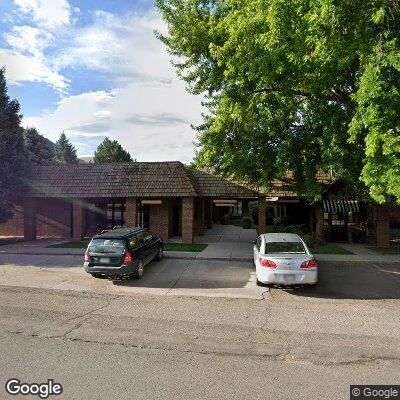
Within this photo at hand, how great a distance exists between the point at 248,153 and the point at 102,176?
32.0 ft

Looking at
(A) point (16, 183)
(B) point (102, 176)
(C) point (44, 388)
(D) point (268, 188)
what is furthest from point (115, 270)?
(A) point (16, 183)

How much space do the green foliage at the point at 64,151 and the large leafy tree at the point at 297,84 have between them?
161 feet

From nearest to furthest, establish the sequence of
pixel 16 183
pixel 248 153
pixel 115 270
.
Answer: pixel 115 270 < pixel 248 153 < pixel 16 183

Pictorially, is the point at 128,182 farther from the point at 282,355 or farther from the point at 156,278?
the point at 282,355

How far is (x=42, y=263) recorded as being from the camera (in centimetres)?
1481

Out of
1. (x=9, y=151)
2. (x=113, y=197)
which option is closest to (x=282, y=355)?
(x=113, y=197)

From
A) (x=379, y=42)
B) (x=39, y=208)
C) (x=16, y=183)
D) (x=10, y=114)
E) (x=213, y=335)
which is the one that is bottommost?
(x=213, y=335)

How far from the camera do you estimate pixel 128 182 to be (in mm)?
21062

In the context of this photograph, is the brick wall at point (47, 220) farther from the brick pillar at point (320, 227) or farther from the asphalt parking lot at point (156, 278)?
the brick pillar at point (320, 227)

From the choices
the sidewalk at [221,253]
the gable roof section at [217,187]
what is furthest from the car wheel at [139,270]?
the gable roof section at [217,187]

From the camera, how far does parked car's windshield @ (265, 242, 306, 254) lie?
1058 cm

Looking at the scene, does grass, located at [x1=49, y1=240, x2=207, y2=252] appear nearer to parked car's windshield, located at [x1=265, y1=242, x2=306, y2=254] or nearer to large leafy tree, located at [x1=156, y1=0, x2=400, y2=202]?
large leafy tree, located at [x1=156, y1=0, x2=400, y2=202]

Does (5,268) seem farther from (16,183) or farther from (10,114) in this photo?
(10,114)

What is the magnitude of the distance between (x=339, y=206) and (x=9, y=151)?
800 inches
